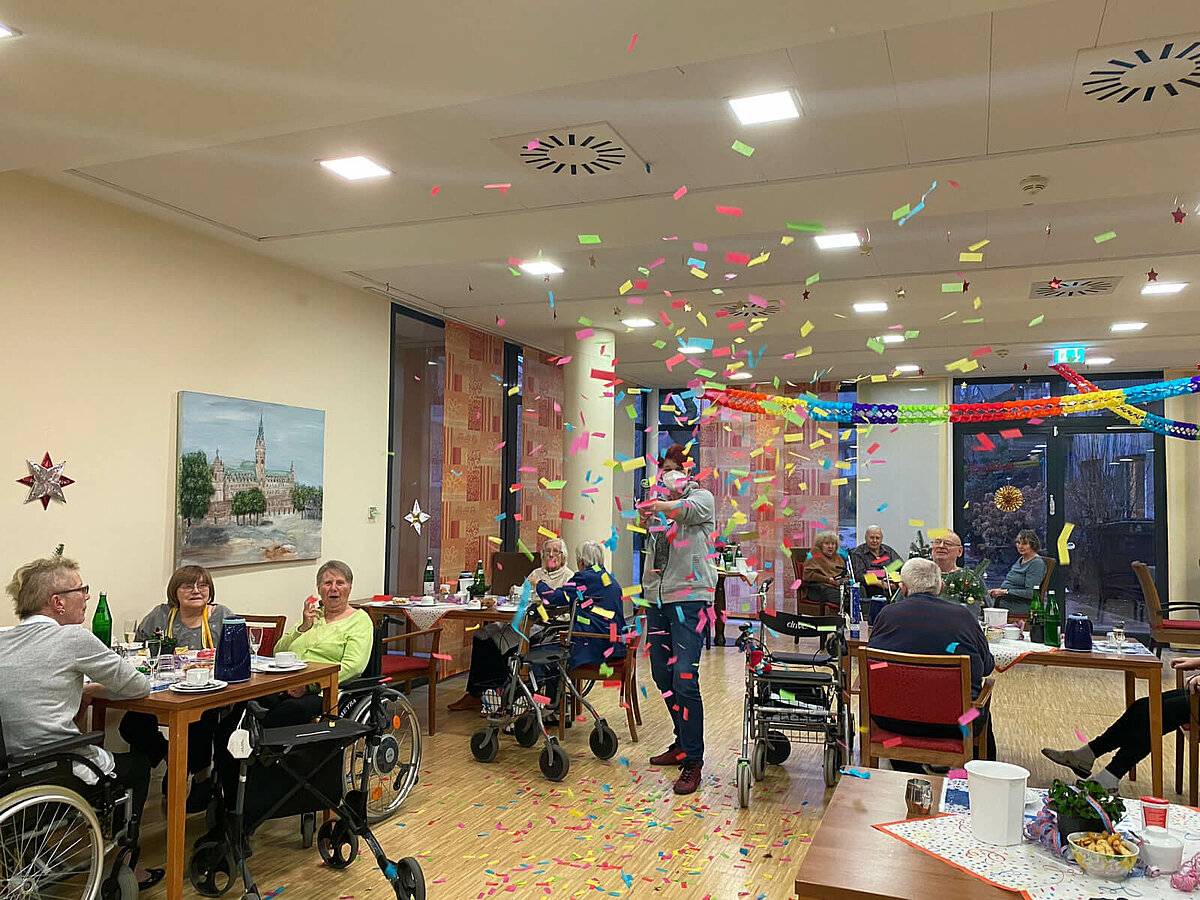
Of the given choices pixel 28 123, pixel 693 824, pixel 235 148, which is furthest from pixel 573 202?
pixel 693 824

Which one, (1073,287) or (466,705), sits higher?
(1073,287)

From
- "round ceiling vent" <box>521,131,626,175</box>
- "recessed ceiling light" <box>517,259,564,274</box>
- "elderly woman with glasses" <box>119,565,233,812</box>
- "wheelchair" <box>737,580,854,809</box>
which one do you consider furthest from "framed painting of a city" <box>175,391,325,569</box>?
"wheelchair" <box>737,580,854,809</box>

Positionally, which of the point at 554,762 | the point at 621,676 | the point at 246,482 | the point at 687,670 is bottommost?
the point at 554,762

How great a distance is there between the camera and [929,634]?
160 inches

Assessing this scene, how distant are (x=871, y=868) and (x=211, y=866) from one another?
263 centimetres

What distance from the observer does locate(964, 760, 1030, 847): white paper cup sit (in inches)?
78.7

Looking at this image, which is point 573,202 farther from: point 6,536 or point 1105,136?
point 6,536

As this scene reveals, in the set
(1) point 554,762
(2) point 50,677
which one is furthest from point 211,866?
(1) point 554,762

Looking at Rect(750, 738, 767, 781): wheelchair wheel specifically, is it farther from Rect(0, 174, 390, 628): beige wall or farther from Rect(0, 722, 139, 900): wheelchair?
Rect(0, 174, 390, 628): beige wall

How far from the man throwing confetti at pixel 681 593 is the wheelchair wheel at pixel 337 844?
5.59 ft

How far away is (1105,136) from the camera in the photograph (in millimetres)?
3674

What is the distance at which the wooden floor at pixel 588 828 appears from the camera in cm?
361

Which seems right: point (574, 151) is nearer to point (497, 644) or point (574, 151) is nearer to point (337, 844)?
point (337, 844)

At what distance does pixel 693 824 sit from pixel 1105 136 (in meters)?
3.45
